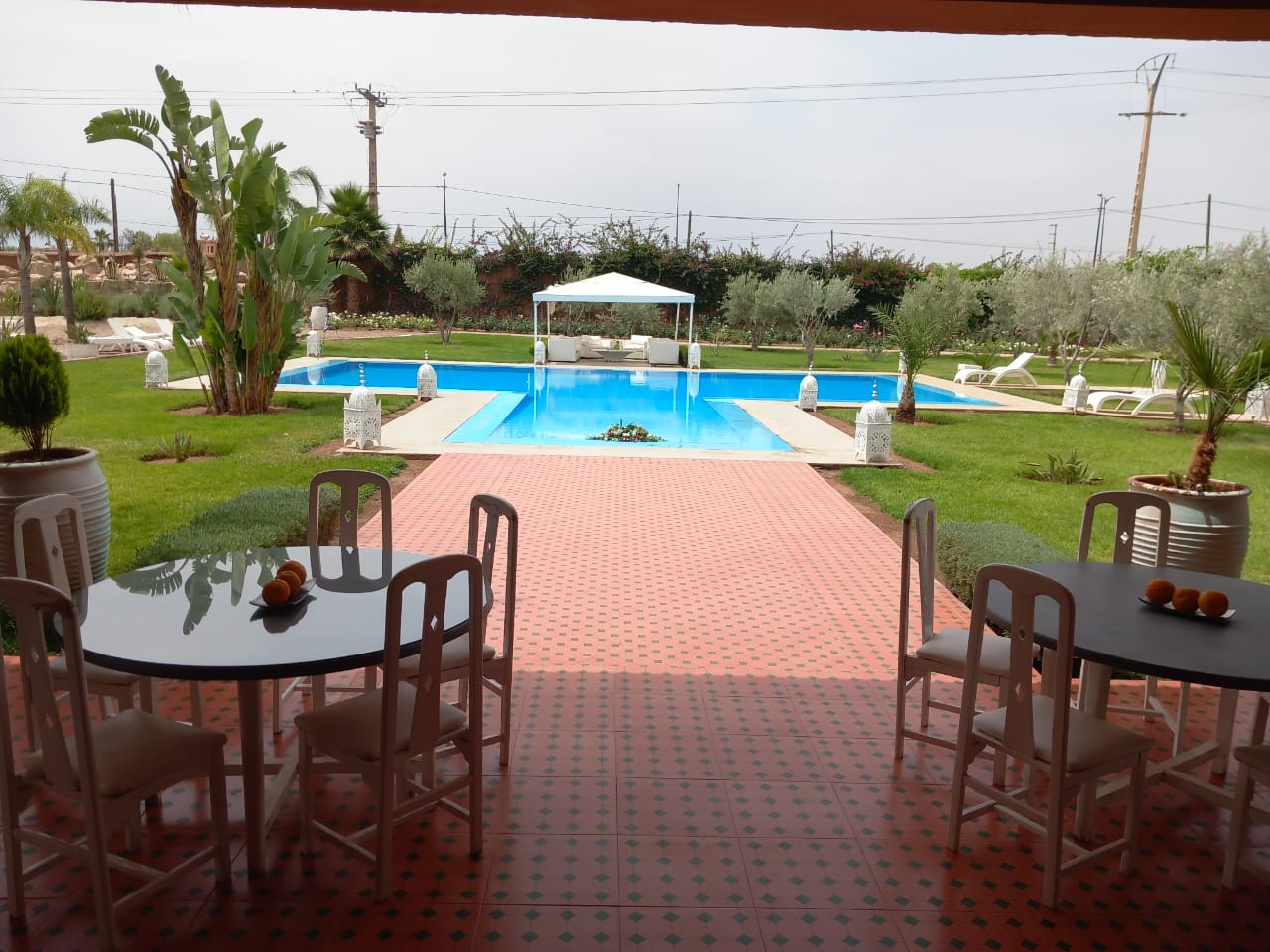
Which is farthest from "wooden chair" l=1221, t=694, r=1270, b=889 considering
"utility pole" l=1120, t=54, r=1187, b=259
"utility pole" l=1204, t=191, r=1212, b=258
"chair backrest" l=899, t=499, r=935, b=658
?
"utility pole" l=1204, t=191, r=1212, b=258

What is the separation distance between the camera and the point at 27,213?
876 inches

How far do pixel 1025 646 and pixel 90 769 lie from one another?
9.16 feet

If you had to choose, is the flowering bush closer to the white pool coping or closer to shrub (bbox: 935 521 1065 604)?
the white pool coping

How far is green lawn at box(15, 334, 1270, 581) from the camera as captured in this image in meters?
8.71

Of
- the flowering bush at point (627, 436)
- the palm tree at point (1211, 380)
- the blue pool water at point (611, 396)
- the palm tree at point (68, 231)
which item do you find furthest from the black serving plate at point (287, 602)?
the palm tree at point (68, 231)

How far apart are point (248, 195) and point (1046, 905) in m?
12.2

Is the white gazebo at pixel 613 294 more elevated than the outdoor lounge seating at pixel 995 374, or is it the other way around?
the white gazebo at pixel 613 294

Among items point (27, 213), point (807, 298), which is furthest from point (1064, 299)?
point (27, 213)

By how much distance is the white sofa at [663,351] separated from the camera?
25.0 meters

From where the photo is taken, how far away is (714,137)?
4628 cm

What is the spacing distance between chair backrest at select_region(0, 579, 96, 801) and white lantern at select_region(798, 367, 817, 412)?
14982 mm

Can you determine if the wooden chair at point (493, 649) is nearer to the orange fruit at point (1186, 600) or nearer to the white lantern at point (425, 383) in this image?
the orange fruit at point (1186, 600)

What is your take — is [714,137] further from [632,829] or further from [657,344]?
[632,829]

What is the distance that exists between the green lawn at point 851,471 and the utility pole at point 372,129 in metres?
27.9
